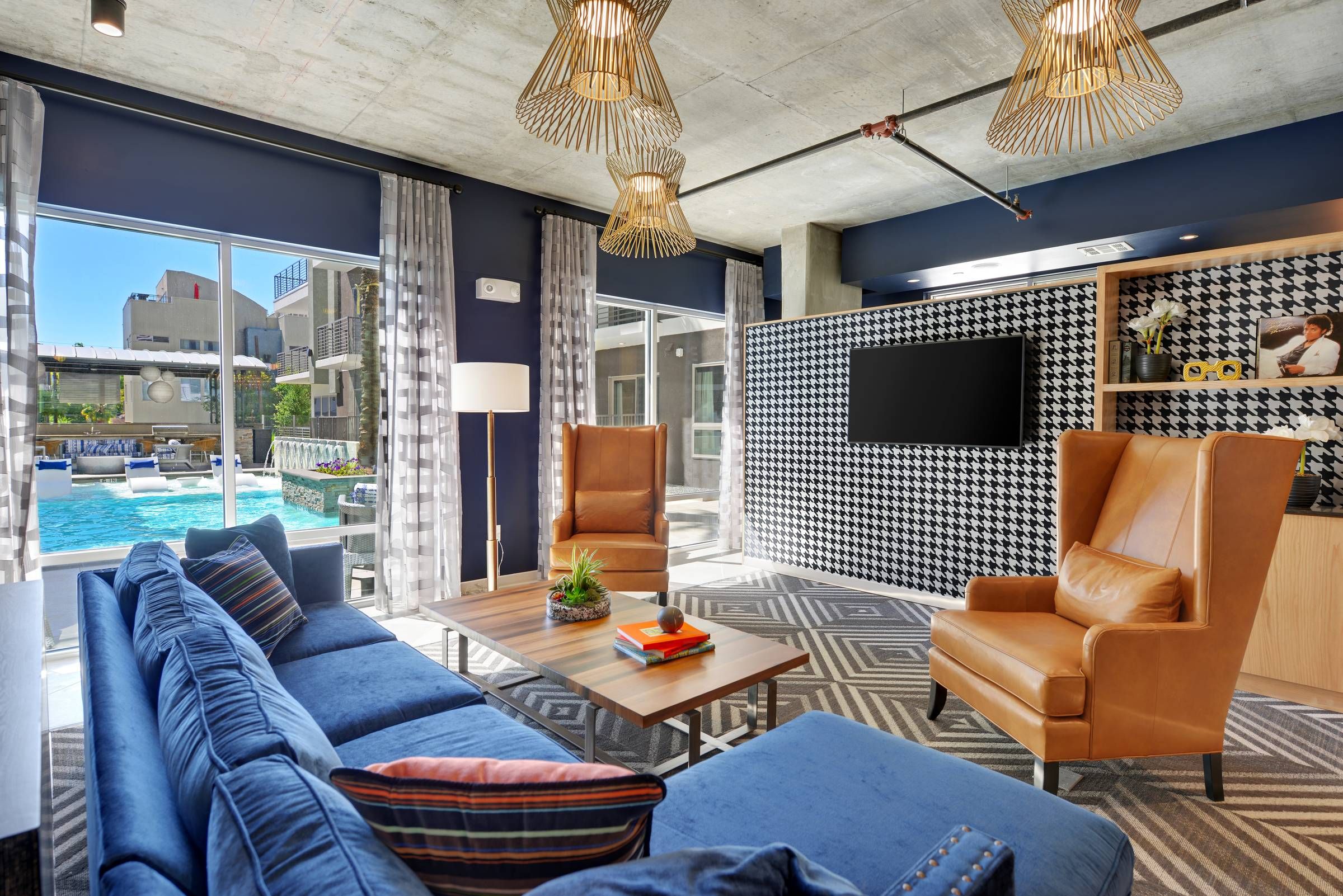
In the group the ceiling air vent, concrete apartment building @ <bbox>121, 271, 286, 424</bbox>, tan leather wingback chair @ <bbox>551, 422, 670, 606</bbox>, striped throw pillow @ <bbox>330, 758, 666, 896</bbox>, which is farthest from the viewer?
the ceiling air vent

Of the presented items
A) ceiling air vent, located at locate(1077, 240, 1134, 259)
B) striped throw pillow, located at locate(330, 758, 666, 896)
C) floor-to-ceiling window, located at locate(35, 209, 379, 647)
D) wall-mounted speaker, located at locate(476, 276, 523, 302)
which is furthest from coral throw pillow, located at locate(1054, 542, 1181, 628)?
floor-to-ceiling window, located at locate(35, 209, 379, 647)

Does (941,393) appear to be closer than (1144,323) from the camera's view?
No

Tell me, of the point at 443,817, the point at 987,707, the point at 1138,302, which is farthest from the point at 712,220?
the point at 443,817

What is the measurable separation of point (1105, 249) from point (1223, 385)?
6.32 ft

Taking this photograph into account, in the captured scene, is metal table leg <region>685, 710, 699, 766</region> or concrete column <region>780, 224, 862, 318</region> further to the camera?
concrete column <region>780, 224, 862, 318</region>

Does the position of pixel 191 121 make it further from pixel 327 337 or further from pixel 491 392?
pixel 491 392

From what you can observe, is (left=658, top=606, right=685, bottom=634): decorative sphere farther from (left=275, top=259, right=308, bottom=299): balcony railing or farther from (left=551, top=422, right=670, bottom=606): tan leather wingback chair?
(left=275, top=259, right=308, bottom=299): balcony railing

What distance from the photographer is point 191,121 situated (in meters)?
3.59

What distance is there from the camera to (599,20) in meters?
1.86

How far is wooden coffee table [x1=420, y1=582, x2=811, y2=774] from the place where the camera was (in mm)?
2076

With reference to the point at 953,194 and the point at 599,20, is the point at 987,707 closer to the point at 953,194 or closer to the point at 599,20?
the point at 599,20

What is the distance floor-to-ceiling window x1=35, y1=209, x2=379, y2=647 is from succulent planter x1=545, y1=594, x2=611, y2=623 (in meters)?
2.25

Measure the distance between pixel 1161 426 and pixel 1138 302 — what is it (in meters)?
0.70

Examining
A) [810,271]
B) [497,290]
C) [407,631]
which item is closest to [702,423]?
[810,271]
